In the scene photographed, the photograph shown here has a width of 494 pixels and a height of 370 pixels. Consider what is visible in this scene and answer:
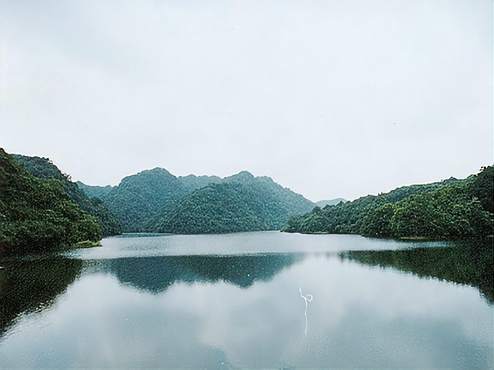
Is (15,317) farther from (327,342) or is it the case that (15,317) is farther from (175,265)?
(175,265)

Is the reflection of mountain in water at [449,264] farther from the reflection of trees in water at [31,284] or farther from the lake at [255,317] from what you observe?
the reflection of trees in water at [31,284]

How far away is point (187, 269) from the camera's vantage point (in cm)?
3834

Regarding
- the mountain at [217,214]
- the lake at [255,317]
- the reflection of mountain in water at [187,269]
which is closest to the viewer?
the lake at [255,317]

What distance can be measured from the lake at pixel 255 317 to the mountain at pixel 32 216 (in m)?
16.9

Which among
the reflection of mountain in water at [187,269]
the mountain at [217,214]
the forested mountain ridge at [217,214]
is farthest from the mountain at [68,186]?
the reflection of mountain in water at [187,269]

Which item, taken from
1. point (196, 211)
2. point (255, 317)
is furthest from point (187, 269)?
point (196, 211)

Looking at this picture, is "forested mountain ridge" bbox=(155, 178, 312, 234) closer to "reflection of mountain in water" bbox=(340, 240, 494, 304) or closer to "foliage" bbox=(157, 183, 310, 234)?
"foliage" bbox=(157, 183, 310, 234)

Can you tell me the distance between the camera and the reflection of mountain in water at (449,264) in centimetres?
2600

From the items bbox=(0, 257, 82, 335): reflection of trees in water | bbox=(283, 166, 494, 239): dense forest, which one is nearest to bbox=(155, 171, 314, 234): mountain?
bbox=(283, 166, 494, 239): dense forest

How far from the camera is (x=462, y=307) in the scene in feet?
65.3

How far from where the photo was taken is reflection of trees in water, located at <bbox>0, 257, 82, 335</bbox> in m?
21.8

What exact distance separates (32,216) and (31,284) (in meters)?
33.0

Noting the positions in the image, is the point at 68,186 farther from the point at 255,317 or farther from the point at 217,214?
the point at 255,317

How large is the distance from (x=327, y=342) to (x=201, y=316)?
7.21 m
